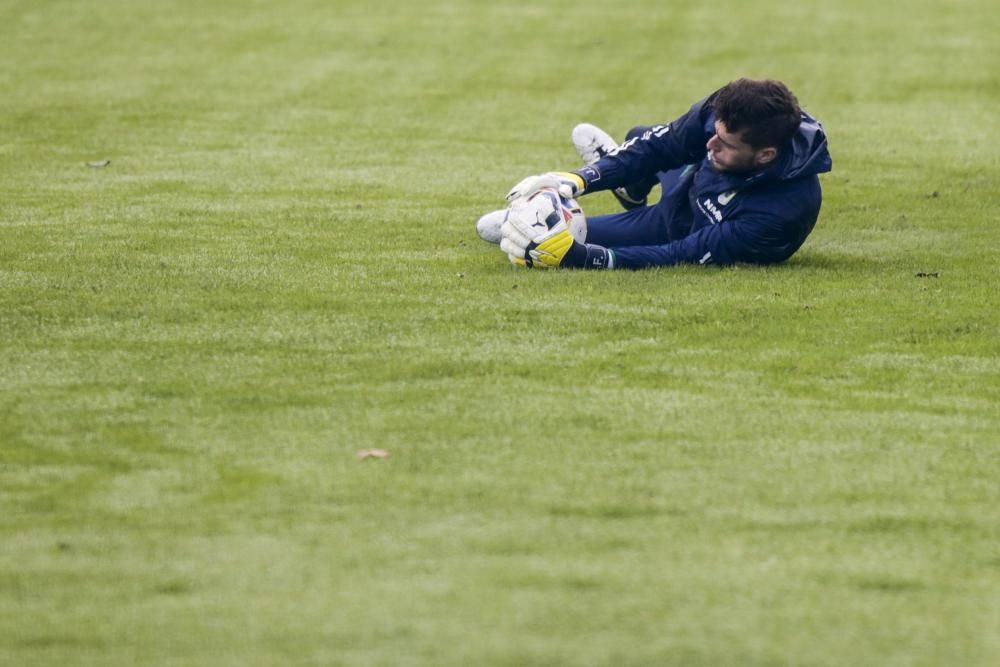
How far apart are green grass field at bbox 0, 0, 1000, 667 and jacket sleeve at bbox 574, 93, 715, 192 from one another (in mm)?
744

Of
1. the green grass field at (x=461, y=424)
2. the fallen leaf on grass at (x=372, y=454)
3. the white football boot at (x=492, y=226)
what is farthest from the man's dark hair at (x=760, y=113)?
the fallen leaf on grass at (x=372, y=454)

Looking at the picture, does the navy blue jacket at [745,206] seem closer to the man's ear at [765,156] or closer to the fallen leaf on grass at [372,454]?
the man's ear at [765,156]

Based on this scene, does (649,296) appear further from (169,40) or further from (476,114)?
(169,40)

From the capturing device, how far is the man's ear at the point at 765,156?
26.1 feet

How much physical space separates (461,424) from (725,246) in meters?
2.98

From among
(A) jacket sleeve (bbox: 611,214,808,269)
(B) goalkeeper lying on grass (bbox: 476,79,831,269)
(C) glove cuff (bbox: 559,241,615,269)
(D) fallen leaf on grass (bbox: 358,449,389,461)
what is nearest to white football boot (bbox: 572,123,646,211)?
(B) goalkeeper lying on grass (bbox: 476,79,831,269)

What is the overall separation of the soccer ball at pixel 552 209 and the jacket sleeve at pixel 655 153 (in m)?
0.23

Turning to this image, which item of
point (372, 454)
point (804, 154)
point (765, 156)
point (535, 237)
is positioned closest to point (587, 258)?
point (535, 237)

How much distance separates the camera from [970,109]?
14.4 metres

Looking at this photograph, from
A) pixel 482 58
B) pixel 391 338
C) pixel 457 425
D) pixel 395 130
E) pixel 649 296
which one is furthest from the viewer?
pixel 482 58

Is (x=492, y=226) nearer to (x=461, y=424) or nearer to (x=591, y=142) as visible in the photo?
(x=591, y=142)

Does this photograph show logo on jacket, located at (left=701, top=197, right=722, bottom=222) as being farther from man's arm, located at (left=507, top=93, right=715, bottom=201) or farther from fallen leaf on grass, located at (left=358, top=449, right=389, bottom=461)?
fallen leaf on grass, located at (left=358, top=449, right=389, bottom=461)

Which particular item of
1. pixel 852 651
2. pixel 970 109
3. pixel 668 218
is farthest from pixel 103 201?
pixel 970 109

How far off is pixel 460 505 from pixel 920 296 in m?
3.59
